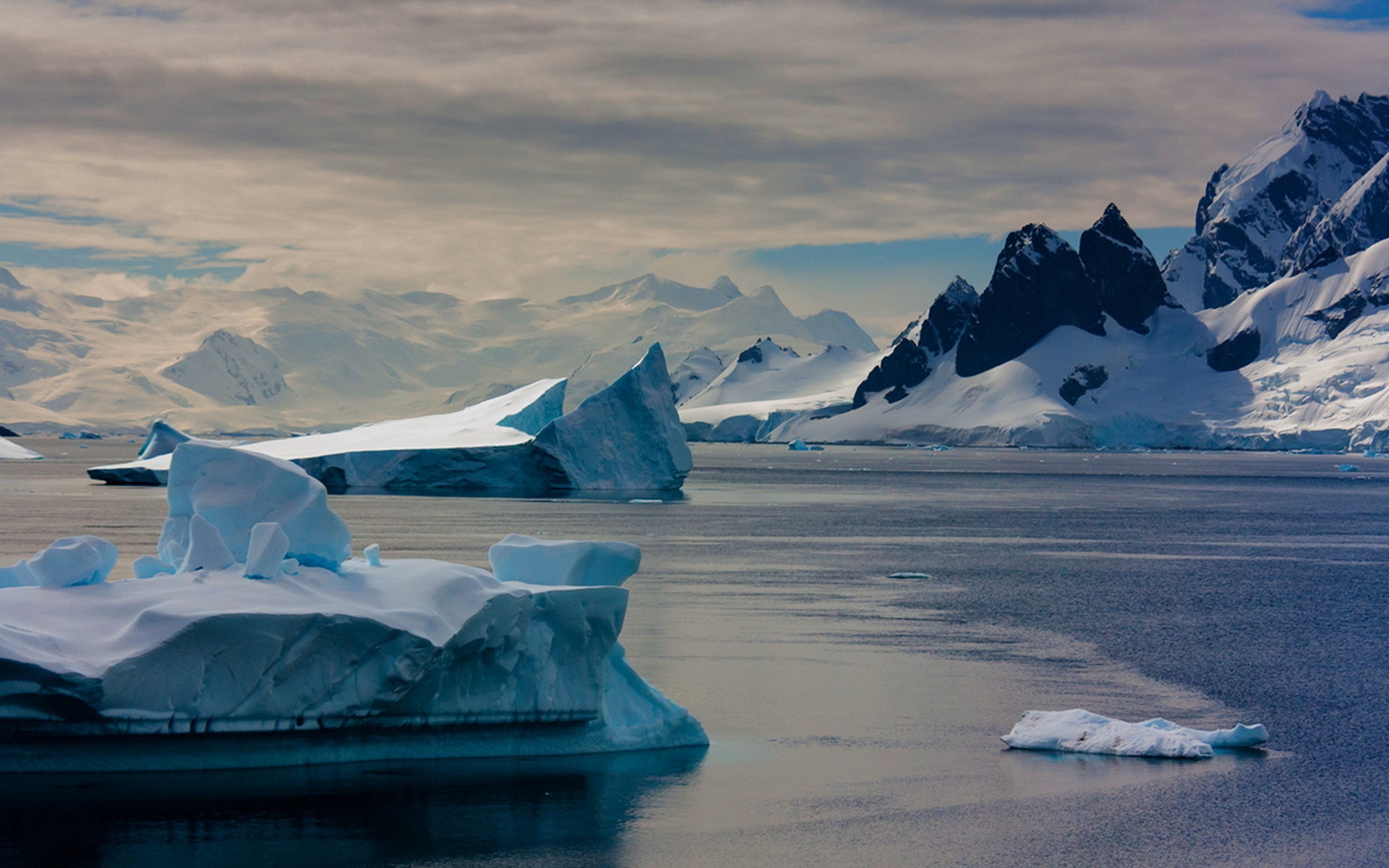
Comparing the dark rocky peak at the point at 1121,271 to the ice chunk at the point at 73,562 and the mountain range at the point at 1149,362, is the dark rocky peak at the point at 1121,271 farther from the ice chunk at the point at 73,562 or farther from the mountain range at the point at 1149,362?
the ice chunk at the point at 73,562

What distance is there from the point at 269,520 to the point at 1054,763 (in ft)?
26.0

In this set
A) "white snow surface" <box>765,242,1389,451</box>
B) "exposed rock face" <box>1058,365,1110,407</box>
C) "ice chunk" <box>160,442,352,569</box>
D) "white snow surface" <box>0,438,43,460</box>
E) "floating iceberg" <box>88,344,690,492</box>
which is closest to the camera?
"ice chunk" <box>160,442,352,569</box>

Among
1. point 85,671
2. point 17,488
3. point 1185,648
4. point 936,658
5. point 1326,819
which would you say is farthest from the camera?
point 17,488

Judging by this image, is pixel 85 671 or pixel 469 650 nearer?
pixel 85 671

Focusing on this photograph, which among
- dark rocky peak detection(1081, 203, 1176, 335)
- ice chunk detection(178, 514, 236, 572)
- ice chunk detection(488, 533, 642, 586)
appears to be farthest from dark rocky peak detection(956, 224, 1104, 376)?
ice chunk detection(178, 514, 236, 572)

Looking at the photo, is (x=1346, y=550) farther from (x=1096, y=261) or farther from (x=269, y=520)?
(x=1096, y=261)

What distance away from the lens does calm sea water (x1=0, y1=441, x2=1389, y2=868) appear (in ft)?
35.8

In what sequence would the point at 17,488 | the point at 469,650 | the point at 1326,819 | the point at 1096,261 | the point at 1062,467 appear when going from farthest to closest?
1. the point at 1096,261
2. the point at 1062,467
3. the point at 17,488
4. the point at 469,650
5. the point at 1326,819

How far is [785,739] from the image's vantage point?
14.2 m

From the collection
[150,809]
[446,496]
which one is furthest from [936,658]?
[446,496]

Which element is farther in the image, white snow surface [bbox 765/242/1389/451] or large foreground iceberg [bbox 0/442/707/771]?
white snow surface [bbox 765/242/1389/451]

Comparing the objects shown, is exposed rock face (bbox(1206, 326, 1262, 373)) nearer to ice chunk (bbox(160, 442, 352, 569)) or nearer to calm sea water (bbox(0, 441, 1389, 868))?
calm sea water (bbox(0, 441, 1389, 868))

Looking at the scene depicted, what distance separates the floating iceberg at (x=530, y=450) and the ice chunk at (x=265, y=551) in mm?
41225

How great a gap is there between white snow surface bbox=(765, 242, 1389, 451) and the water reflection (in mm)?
150032
